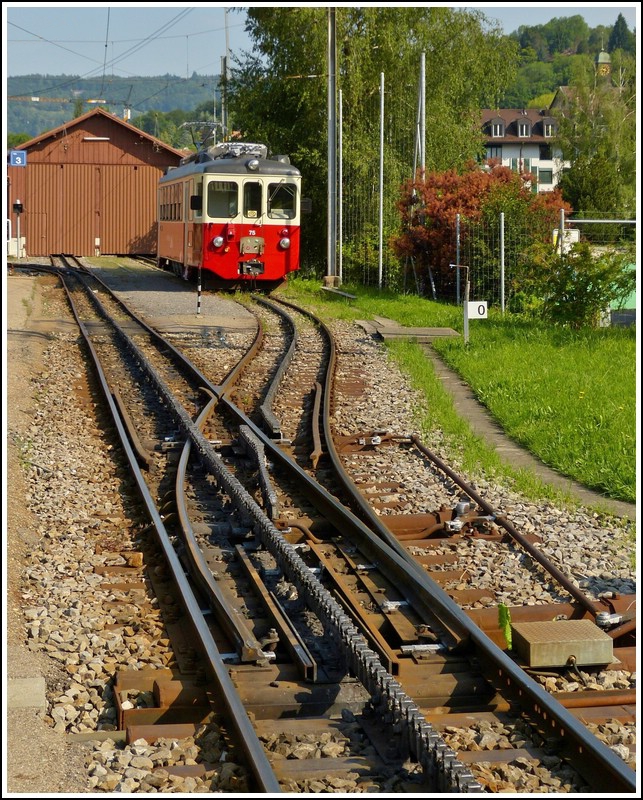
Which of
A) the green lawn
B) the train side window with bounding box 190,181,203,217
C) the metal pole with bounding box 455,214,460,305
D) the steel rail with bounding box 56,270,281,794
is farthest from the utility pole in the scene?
the steel rail with bounding box 56,270,281,794

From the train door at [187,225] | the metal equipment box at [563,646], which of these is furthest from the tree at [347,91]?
the metal equipment box at [563,646]

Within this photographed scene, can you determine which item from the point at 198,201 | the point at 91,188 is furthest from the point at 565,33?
the point at 198,201

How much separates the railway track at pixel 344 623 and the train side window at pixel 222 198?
14.9 metres

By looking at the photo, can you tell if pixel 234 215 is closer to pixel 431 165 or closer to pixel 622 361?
pixel 622 361

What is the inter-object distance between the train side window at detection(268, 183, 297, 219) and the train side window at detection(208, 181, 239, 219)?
0.78m

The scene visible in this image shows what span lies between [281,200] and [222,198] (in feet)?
4.40

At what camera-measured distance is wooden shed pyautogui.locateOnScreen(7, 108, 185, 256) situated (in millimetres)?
45875

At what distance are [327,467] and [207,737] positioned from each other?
499 centimetres

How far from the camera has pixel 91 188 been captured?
1826 inches

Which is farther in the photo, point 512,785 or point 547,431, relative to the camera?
point 547,431

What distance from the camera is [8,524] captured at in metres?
7.81

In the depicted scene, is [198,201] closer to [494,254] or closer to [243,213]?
[243,213]

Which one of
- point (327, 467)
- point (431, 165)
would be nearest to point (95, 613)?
point (327, 467)

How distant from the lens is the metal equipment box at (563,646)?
535cm
